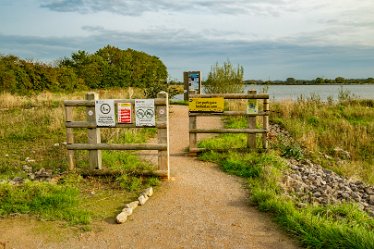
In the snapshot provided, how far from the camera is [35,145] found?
10867 millimetres

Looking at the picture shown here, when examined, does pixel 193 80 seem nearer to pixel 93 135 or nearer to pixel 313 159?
pixel 313 159

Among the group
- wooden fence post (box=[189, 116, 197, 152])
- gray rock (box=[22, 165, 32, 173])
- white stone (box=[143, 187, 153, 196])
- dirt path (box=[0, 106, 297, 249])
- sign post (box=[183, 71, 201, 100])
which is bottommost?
dirt path (box=[0, 106, 297, 249])

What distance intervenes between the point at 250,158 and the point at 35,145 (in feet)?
19.1

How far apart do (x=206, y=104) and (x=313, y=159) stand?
3260 mm

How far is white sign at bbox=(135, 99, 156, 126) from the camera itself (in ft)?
25.5

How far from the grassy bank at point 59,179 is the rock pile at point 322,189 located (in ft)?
8.58

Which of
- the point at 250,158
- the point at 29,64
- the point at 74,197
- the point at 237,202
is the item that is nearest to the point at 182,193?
the point at 237,202

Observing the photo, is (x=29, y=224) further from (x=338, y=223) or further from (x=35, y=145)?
(x=35, y=145)

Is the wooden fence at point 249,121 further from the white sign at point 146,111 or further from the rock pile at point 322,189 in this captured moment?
the white sign at point 146,111

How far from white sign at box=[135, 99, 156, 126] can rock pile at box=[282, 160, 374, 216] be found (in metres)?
2.78

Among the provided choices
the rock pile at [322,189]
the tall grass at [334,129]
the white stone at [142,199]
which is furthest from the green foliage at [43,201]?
the tall grass at [334,129]

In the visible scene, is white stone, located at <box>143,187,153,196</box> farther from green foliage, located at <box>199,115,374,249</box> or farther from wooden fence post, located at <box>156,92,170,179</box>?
green foliage, located at <box>199,115,374,249</box>

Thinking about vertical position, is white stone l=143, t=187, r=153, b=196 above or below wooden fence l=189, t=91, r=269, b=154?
below

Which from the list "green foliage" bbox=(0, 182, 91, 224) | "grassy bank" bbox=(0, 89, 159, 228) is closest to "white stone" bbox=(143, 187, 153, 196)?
"grassy bank" bbox=(0, 89, 159, 228)
